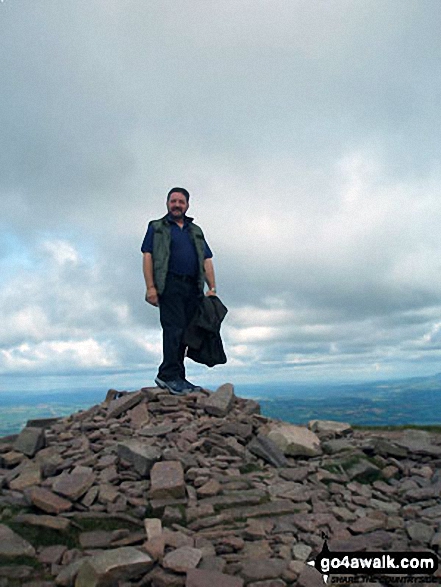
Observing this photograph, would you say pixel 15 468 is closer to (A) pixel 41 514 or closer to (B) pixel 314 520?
(A) pixel 41 514

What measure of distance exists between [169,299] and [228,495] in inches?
173

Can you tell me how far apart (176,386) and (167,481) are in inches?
137

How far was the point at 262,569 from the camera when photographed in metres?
4.78

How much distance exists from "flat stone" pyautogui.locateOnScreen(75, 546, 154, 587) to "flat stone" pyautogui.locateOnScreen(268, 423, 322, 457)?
3.79 meters

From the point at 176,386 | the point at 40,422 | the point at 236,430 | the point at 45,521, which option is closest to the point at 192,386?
the point at 176,386

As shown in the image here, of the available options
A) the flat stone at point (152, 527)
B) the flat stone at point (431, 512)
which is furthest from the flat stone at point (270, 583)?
the flat stone at point (431, 512)

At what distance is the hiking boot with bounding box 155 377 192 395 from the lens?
31.6 feet

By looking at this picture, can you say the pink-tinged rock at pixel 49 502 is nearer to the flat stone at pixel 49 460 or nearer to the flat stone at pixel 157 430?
the flat stone at pixel 49 460

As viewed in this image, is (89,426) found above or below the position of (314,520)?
above

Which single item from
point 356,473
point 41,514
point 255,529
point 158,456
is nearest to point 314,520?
point 255,529

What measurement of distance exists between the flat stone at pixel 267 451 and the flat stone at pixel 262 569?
2674mm

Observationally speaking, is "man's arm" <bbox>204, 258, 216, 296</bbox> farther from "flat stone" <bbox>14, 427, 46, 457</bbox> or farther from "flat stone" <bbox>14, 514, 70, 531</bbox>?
"flat stone" <bbox>14, 514, 70, 531</bbox>

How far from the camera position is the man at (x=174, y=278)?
9625 millimetres

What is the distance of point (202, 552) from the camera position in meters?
5.04
